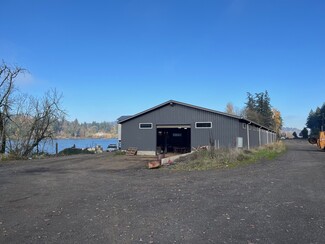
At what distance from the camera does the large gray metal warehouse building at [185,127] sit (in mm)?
26891

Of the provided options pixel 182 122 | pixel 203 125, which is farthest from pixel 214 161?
pixel 182 122

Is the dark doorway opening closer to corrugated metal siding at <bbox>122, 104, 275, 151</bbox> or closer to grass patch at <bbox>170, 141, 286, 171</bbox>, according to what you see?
corrugated metal siding at <bbox>122, 104, 275, 151</bbox>

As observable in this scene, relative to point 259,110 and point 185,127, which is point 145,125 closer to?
point 185,127

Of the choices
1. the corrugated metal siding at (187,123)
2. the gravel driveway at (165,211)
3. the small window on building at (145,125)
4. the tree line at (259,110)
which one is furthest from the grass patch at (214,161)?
the tree line at (259,110)

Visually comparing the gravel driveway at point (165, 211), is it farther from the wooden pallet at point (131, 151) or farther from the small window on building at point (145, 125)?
the small window on building at point (145, 125)

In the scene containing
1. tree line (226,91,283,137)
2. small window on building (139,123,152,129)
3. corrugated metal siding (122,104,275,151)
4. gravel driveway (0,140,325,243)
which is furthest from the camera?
tree line (226,91,283,137)

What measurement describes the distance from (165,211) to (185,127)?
21.4 m

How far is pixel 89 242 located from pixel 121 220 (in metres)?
1.45

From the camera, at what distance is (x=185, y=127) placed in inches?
1132

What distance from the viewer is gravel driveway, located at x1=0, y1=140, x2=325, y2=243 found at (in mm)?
5578

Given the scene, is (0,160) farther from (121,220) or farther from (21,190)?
(121,220)

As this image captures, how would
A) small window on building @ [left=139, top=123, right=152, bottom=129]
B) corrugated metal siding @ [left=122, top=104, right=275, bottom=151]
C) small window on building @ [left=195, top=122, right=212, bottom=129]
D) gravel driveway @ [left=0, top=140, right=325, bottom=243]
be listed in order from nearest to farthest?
gravel driveway @ [left=0, top=140, right=325, bottom=243], corrugated metal siding @ [left=122, top=104, right=275, bottom=151], small window on building @ [left=195, top=122, right=212, bottom=129], small window on building @ [left=139, top=123, right=152, bottom=129]

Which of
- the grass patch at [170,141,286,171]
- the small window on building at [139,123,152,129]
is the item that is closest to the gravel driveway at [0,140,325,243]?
the grass patch at [170,141,286,171]

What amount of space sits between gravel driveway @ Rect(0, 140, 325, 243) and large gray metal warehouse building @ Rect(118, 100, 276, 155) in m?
14.6
